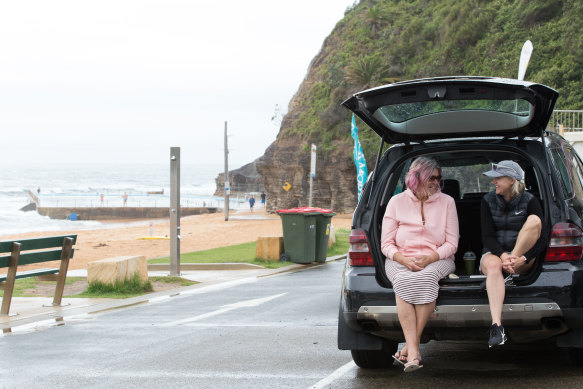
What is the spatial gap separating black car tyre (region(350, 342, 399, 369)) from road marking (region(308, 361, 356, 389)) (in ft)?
0.42

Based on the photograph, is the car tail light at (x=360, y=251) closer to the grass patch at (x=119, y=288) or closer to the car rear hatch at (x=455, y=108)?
the car rear hatch at (x=455, y=108)

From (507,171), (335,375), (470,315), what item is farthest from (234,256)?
(470,315)

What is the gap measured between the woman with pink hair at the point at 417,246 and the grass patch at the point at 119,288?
8072mm

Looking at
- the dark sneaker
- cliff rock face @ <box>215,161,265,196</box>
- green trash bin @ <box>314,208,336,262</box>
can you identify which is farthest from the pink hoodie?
cliff rock face @ <box>215,161,265,196</box>

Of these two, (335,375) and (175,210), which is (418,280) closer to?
(335,375)

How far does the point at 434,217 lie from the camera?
19.8 feet

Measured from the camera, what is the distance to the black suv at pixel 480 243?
5531 millimetres

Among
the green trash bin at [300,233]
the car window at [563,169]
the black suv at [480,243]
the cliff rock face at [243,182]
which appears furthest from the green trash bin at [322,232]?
the cliff rock face at [243,182]

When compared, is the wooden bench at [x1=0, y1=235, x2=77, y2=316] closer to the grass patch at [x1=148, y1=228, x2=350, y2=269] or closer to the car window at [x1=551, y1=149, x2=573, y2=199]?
the car window at [x1=551, y1=149, x2=573, y2=199]

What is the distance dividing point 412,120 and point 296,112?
5876cm

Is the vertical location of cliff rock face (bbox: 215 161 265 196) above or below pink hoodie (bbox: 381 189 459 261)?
above

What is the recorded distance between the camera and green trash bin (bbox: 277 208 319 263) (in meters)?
19.2

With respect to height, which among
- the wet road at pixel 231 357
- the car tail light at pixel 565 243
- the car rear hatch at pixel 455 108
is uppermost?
the car rear hatch at pixel 455 108

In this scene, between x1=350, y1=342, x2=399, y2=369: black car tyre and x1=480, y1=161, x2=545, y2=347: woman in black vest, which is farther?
x1=350, y1=342, x2=399, y2=369: black car tyre
